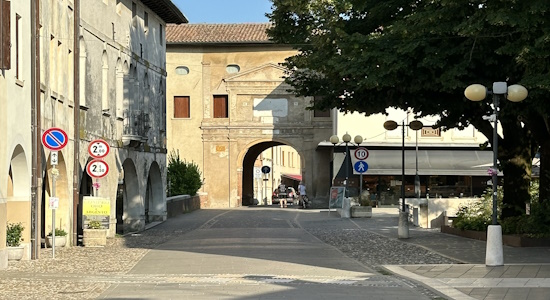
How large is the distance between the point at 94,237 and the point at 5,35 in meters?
10.1

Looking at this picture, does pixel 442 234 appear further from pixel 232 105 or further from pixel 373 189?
pixel 232 105

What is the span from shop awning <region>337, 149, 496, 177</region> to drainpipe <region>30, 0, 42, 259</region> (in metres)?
37.9

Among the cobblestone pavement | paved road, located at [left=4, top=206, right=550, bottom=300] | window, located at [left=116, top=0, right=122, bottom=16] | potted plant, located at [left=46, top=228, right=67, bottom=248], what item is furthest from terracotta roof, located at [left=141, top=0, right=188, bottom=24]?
potted plant, located at [left=46, top=228, right=67, bottom=248]

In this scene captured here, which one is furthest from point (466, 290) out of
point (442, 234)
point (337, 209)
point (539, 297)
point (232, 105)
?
point (232, 105)

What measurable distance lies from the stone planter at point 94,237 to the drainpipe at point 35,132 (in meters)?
4.49

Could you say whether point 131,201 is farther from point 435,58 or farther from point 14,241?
point 435,58

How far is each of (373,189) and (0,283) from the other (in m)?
48.6

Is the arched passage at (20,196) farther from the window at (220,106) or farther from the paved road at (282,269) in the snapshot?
the window at (220,106)

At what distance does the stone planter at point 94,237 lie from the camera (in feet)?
99.2

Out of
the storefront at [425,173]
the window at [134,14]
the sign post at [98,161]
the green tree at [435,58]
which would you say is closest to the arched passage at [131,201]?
the window at [134,14]

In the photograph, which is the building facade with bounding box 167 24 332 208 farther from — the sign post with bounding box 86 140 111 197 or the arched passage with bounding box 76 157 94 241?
the sign post with bounding box 86 140 111 197

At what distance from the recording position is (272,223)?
44844mm

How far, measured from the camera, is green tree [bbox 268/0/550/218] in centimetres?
2248

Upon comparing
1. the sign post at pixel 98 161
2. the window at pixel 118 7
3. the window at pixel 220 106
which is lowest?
the sign post at pixel 98 161
